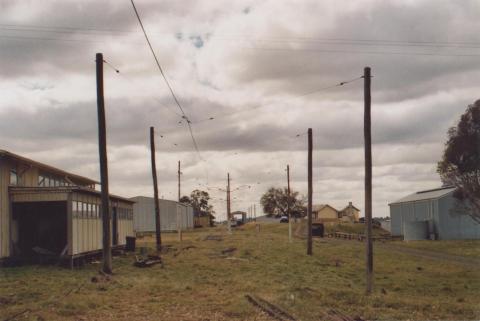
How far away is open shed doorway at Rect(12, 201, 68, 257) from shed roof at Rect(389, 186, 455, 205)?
36.9 meters

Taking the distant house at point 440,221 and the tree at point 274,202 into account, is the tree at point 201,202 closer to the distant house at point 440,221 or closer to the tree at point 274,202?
the tree at point 274,202

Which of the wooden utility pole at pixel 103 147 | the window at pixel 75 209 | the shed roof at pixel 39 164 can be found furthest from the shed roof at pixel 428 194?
the wooden utility pole at pixel 103 147

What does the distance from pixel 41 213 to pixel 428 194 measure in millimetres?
41975

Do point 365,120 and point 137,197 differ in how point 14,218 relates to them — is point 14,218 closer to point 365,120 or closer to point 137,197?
point 365,120

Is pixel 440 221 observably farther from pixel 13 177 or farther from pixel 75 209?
pixel 13 177

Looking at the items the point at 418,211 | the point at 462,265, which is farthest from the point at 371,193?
the point at 418,211

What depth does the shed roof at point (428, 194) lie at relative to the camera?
57.3 meters

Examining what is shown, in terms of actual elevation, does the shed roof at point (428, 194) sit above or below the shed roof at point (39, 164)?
below

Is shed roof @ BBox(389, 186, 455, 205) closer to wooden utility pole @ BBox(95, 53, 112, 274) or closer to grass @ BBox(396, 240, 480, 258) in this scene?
grass @ BBox(396, 240, 480, 258)

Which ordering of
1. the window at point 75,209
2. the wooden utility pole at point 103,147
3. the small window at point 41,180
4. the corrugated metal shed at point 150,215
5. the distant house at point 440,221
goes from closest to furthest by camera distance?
the wooden utility pole at point 103,147 < the window at point 75,209 < the small window at point 41,180 < the distant house at point 440,221 < the corrugated metal shed at point 150,215

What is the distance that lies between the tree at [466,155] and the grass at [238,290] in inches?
534

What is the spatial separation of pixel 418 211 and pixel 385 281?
37.8 meters

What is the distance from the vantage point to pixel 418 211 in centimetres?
6116

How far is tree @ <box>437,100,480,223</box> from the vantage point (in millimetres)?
44594
